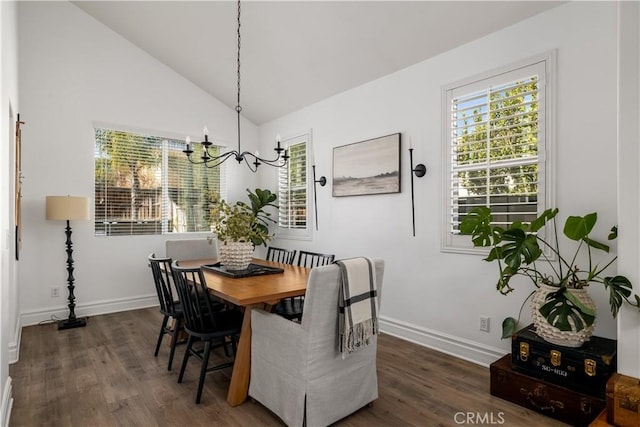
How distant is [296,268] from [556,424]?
7.01 feet

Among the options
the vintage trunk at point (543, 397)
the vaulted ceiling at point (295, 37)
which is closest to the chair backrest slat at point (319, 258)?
the vintage trunk at point (543, 397)

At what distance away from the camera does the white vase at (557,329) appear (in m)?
2.19

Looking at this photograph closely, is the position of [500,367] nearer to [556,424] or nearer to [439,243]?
[556,424]

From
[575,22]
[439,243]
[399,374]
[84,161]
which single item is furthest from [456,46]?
[84,161]

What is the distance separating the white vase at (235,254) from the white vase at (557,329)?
217cm

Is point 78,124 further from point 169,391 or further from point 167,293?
point 169,391

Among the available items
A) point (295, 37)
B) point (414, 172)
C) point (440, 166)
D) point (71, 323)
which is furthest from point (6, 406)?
point (295, 37)

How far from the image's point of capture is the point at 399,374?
111 inches

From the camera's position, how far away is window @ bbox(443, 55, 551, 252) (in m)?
2.72

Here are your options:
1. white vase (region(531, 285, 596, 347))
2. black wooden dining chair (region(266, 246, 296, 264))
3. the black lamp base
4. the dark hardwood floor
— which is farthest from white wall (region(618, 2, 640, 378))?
the black lamp base

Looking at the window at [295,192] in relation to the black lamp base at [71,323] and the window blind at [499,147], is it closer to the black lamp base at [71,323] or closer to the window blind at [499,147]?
the window blind at [499,147]

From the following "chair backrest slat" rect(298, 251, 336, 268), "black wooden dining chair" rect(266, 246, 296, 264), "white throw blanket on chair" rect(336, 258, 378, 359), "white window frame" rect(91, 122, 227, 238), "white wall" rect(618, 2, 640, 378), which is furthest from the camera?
"white window frame" rect(91, 122, 227, 238)

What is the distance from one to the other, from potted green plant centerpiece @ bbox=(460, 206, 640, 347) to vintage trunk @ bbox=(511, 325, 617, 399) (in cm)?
7

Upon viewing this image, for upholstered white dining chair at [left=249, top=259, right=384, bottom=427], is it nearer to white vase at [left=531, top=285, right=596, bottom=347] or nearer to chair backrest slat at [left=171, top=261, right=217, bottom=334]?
chair backrest slat at [left=171, top=261, right=217, bottom=334]
